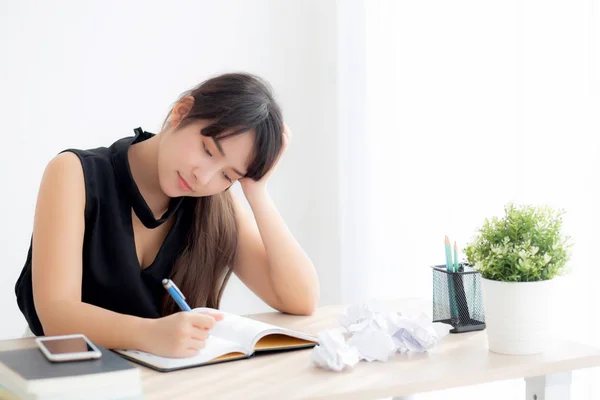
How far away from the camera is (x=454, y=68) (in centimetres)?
222

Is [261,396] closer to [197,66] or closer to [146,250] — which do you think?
[146,250]

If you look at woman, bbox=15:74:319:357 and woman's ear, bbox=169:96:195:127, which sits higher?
woman's ear, bbox=169:96:195:127

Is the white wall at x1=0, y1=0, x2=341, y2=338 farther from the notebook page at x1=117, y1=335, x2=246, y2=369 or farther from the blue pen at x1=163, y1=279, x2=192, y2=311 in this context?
the notebook page at x1=117, y1=335, x2=246, y2=369

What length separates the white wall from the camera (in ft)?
8.75

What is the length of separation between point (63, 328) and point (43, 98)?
5.51 ft

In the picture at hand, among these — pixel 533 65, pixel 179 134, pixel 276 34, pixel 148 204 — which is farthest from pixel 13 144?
pixel 533 65

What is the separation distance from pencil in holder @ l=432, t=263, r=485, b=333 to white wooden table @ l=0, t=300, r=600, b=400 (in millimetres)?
54

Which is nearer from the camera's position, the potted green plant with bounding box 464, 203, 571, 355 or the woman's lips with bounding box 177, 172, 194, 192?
the potted green plant with bounding box 464, 203, 571, 355

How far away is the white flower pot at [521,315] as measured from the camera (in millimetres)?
1106

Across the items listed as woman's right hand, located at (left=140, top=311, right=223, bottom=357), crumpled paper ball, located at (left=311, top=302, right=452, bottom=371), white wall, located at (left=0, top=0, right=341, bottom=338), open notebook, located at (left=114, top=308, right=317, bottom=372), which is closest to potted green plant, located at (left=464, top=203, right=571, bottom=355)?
crumpled paper ball, located at (left=311, top=302, right=452, bottom=371)

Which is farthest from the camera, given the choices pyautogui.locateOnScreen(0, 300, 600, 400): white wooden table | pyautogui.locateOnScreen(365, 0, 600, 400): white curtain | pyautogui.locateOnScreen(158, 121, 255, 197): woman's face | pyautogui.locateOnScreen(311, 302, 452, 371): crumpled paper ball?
pyautogui.locateOnScreen(365, 0, 600, 400): white curtain

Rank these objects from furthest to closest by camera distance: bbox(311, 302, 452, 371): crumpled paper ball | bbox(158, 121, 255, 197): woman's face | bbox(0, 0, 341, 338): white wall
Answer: bbox(0, 0, 341, 338): white wall
bbox(158, 121, 255, 197): woman's face
bbox(311, 302, 452, 371): crumpled paper ball

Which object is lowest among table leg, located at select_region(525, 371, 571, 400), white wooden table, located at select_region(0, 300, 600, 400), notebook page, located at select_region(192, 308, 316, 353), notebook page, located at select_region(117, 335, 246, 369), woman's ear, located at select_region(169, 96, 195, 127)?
table leg, located at select_region(525, 371, 571, 400)

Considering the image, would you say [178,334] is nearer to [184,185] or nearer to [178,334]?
[178,334]
